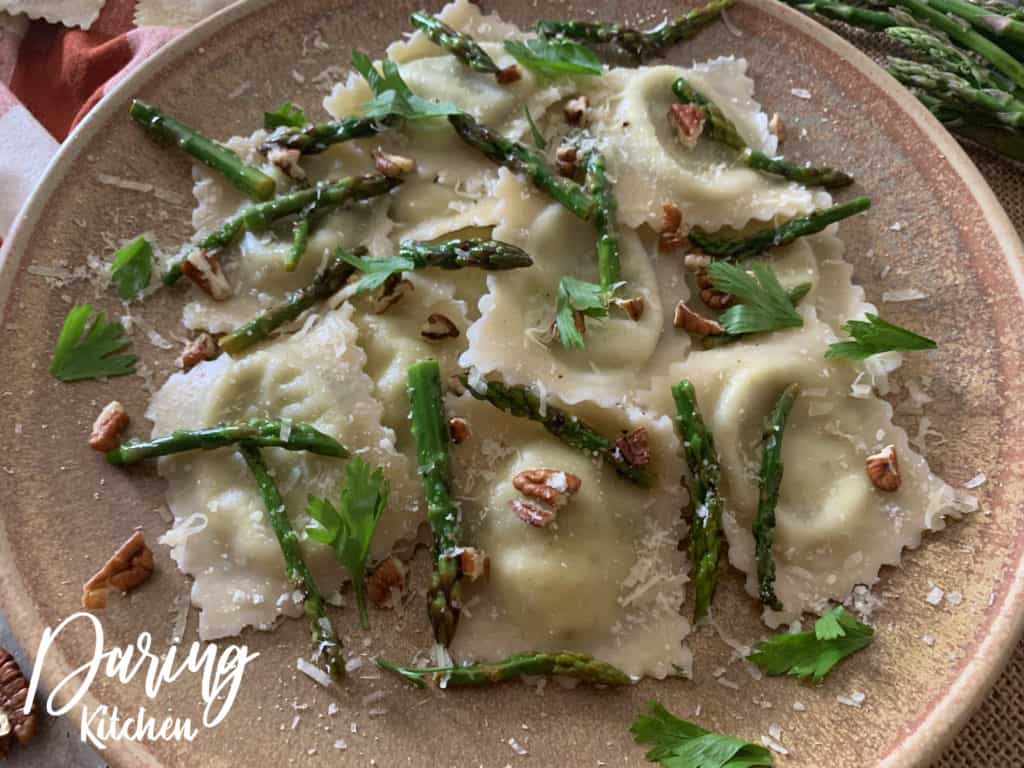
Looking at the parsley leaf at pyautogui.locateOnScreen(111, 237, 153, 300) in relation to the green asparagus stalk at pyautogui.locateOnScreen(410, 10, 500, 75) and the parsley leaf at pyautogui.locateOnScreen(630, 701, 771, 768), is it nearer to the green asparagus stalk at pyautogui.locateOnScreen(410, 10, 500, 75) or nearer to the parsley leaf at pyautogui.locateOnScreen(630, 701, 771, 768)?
the green asparagus stalk at pyautogui.locateOnScreen(410, 10, 500, 75)

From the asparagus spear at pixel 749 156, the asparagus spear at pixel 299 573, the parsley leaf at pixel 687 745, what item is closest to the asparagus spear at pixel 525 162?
the asparagus spear at pixel 749 156

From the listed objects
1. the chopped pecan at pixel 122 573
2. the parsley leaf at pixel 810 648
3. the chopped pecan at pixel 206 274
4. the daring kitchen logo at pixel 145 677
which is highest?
the chopped pecan at pixel 206 274

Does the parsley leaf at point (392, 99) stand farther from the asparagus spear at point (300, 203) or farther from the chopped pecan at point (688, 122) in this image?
the chopped pecan at point (688, 122)

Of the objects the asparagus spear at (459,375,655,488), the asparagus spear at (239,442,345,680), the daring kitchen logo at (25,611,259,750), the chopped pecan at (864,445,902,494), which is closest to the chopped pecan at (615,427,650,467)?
the asparagus spear at (459,375,655,488)

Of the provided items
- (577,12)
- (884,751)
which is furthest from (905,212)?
(884,751)

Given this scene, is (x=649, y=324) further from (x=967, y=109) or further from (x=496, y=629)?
(x=967, y=109)

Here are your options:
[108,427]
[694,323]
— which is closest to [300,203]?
[108,427]
